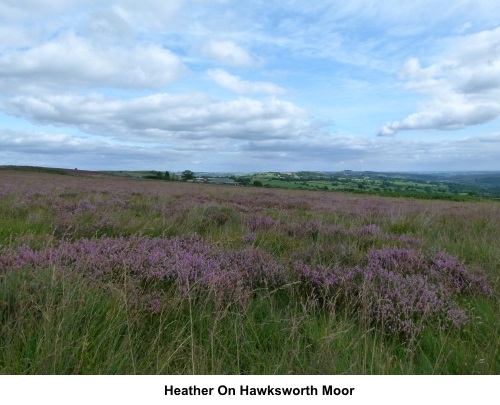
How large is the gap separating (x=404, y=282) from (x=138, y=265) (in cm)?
295

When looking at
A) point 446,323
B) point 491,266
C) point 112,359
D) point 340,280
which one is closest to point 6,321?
point 112,359

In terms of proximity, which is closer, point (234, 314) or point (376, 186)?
point (234, 314)

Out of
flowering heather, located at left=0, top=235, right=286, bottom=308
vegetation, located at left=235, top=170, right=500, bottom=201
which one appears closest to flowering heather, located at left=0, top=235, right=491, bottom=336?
flowering heather, located at left=0, top=235, right=286, bottom=308

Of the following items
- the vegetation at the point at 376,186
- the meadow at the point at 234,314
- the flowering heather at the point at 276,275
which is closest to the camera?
the meadow at the point at 234,314

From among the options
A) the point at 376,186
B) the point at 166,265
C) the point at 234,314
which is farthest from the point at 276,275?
the point at 376,186

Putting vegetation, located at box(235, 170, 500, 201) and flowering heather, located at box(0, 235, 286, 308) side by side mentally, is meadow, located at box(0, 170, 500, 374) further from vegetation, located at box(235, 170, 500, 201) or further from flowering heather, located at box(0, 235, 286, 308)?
vegetation, located at box(235, 170, 500, 201)

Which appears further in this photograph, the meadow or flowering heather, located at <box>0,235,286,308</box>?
flowering heather, located at <box>0,235,286,308</box>

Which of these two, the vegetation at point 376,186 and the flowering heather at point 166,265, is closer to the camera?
the flowering heather at point 166,265

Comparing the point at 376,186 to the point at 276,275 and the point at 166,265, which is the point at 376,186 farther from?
the point at 166,265

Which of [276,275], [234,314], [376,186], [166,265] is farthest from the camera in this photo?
[376,186]

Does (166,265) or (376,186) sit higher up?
(166,265)

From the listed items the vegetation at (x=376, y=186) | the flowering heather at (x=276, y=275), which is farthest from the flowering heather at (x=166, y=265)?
the vegetation at (x=376, y=186)

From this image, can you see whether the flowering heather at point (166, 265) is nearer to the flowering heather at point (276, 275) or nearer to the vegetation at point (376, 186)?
the flowering heather at point (276, 275)

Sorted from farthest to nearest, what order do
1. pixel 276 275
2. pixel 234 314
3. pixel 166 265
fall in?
pixel 276 275 < pixel 166 265 < pixel 234 314
